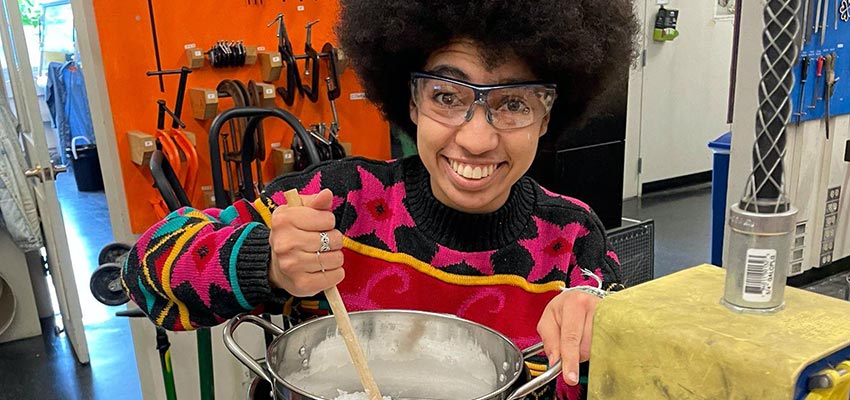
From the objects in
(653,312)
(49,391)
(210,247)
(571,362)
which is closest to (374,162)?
(210,247)

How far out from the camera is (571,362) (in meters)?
0.56

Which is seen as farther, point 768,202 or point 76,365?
point 76,365

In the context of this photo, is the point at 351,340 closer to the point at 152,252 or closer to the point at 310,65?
the point at 152,252

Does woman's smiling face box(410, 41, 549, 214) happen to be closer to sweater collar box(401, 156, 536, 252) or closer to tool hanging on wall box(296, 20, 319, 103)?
sweater collar box(401, 156, 536, 252)

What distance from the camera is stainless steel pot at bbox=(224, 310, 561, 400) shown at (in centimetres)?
66

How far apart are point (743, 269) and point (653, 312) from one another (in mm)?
51

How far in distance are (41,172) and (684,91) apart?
4304 millimetres

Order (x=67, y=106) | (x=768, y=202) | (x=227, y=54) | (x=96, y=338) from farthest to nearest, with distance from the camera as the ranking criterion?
Result: (x=67, y=106) < (x=96, y=338) < (x=227, y=54) < (x=768, y=202)

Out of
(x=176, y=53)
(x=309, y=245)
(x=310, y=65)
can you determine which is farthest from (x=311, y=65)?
(x=309, y=245)

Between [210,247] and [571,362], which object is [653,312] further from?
[210,247]

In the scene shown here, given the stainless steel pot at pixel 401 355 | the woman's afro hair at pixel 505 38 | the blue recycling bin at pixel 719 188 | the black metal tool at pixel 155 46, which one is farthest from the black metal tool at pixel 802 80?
the stainless steel pot at pixel 401 355

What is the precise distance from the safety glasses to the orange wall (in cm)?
66

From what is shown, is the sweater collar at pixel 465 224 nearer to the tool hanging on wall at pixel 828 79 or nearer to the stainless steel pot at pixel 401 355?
the stainless steel pot at pixel 401 355

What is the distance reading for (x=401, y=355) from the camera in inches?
29.7
